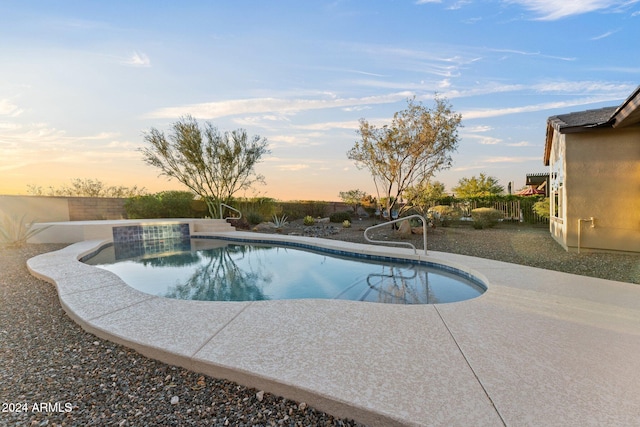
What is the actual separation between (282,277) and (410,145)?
745 centimetres

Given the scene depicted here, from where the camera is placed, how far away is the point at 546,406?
1.62 meters

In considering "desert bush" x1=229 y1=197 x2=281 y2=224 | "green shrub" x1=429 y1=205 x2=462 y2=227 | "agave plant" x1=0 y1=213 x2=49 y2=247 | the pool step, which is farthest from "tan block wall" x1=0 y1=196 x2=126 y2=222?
"green shrub" x1=429 y1=205 x2=462 y2=227

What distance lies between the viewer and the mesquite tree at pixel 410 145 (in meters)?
10.6

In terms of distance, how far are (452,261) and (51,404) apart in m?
5.44

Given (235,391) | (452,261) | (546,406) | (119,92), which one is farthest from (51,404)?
(119,92)

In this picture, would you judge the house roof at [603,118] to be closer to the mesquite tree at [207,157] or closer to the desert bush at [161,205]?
the mesquite tree at [207,157]

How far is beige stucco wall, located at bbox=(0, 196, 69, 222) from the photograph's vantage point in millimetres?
13414

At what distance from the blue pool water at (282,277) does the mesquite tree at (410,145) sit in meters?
5.01

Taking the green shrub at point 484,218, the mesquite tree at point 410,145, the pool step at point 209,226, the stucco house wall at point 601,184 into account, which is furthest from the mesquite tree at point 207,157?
the stucco house wall at point 601,184

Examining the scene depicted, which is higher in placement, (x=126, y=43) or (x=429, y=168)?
(x=126, y=43)

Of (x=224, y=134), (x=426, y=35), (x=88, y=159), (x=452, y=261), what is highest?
(x=426, y=35)

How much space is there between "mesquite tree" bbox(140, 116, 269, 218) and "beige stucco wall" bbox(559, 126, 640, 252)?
37.3 ft

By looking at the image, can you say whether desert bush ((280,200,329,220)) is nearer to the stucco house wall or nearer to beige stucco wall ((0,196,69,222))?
beige stucco wall ((0,196,69,222))

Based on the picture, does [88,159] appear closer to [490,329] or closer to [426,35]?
[426,35]
